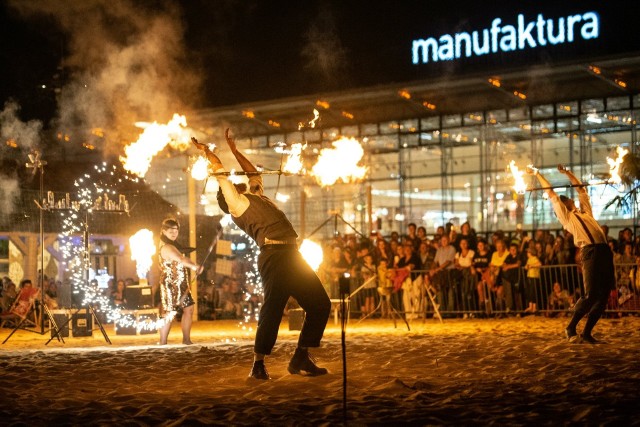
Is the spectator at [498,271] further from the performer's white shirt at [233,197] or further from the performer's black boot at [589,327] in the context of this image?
the performer's white shirt at [233,197]

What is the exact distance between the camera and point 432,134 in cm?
2411

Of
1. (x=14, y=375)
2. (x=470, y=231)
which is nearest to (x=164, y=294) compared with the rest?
(x=14, y=375)

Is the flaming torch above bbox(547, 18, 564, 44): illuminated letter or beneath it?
beneath

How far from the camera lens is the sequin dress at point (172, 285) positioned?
12188mm

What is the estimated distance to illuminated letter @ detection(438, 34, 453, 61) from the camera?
2156 centimetres

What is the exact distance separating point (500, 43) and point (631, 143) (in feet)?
13.1

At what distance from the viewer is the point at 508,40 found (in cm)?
2075

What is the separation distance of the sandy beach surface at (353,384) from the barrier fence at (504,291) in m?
3.60

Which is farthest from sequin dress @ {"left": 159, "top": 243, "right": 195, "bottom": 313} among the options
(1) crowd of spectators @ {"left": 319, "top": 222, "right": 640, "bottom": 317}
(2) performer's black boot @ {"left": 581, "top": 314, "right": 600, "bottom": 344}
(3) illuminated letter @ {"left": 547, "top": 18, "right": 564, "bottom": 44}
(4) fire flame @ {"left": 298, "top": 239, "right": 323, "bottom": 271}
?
(3) illuminated letter @ {"left": 547, "top": 18, "right": 564, "bottom": 44}

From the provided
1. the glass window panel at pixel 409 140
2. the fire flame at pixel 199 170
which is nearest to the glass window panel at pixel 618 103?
the glass window panel at pixel 409 140

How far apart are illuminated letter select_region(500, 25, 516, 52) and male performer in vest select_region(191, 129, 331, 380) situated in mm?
13901

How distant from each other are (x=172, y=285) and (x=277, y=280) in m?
4.51

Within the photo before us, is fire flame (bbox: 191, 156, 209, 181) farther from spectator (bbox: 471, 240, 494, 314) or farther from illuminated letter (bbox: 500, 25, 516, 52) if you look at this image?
illuminated letter (bbox: 500, 25, 516, 52)

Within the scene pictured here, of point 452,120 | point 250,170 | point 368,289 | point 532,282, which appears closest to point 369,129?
point 452,120
